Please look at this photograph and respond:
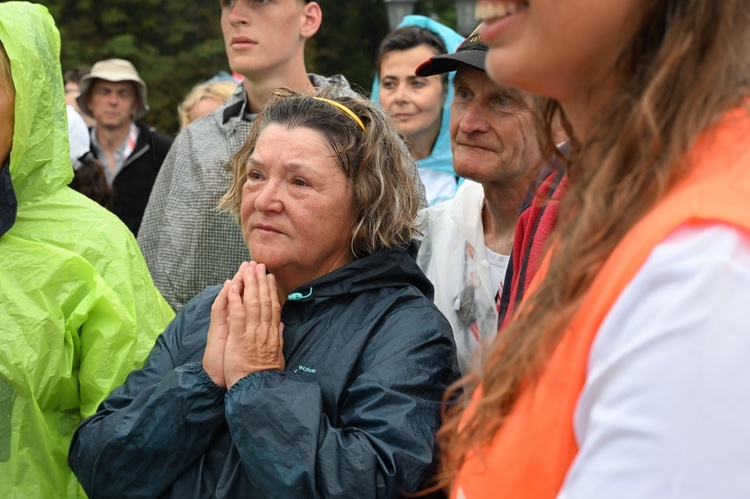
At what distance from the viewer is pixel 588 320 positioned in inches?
33.3

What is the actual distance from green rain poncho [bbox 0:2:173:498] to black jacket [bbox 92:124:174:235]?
345 cm

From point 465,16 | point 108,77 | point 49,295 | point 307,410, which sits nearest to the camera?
point 307,410

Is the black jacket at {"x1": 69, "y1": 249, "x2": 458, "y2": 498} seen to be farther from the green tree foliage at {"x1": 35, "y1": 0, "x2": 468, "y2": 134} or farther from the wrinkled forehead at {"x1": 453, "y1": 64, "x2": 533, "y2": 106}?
the green tree foliage at {"x1": 35, "y1": 0, "x2": 468, "y2": 134}

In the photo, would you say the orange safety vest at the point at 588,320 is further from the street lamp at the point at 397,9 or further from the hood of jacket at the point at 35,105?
the street lamp at the point at 397,9

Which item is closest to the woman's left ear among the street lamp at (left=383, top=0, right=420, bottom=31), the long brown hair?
the long brown hair

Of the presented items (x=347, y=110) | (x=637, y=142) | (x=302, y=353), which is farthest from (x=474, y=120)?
(x=637, y=142)

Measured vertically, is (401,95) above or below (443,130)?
above

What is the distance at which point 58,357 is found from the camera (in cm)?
266

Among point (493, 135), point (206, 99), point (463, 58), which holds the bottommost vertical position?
point (206, 99)

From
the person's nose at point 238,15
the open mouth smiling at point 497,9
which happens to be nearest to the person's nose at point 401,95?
the person's nose at point 238,15

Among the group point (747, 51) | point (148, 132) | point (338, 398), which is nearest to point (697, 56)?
point (747, 51)

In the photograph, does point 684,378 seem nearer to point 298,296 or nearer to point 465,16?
point 298,296

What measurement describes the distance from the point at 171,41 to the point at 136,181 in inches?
336

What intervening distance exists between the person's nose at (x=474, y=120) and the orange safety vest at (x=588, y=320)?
76.9 inches
